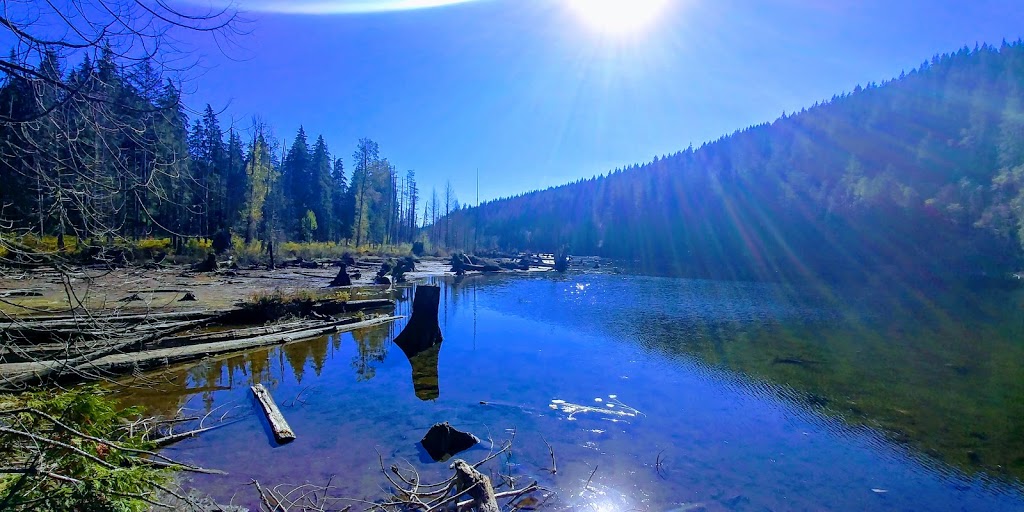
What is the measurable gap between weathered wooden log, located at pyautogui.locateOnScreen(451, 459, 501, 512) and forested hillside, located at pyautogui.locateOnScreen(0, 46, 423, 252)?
10.1 feet

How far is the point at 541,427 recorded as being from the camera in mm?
7281

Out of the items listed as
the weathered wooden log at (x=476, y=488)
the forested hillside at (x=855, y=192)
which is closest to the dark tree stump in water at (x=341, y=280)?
the weathered wooden log at (x=476, y=488)

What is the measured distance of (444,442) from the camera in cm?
626

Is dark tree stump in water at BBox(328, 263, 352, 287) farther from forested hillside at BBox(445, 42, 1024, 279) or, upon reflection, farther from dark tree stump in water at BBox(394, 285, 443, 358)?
forested hillside at BBox(445, 42, 1024, 279)

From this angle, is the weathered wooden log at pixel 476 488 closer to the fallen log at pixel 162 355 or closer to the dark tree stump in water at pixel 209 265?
A: the fallen log at pixel 162 355

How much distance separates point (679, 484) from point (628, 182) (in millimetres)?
142177

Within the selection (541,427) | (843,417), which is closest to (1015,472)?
(843,417)

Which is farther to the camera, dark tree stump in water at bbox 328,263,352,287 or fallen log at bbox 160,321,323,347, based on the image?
dark tree stump in water at bbox 328,263,352,287

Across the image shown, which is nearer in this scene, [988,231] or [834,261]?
[988,231]

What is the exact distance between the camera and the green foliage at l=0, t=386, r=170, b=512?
9.87 ft

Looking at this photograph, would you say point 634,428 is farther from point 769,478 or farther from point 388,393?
point 388,393

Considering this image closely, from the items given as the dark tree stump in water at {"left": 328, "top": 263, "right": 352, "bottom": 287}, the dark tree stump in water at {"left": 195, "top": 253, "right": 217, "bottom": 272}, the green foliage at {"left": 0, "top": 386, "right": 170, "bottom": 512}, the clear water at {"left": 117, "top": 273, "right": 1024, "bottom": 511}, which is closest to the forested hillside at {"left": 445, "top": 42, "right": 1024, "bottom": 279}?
the clear water at {"left": 117, "top": 273, "right": 1024, "bottom": 511}

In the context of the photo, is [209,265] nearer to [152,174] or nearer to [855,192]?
[152,174]

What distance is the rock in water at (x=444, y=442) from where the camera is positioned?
6.19 m
